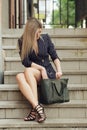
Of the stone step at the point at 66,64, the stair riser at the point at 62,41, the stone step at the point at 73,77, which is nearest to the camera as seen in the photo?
the stone step at the point at 73,77

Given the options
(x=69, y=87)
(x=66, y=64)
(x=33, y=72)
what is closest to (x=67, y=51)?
(x=66, y=64)

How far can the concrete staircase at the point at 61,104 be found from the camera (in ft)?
13.5

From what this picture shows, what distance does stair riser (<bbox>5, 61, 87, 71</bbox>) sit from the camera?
5262 mm

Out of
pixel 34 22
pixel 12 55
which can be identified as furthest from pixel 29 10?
pixel 34 22

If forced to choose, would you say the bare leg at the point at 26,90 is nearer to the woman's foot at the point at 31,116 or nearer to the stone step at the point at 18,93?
the woman's foot at the point at 31,116

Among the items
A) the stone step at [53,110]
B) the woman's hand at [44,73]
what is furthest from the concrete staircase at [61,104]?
the woman's hand at [44,73]

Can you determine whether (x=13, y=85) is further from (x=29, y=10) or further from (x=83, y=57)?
(x=29, y=10)

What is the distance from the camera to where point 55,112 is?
14.3 ft

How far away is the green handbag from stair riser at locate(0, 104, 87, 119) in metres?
0.11

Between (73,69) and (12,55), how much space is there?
93 cm

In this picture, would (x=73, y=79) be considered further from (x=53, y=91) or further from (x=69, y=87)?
(x=53, y=91)

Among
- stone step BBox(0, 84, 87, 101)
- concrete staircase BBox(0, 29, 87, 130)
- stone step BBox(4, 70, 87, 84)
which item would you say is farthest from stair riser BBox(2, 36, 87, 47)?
stone step BBox(0, 84, 87, 101)

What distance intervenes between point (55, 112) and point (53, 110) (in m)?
0.03

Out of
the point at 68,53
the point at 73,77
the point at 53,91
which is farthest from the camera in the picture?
the point at 68,53
